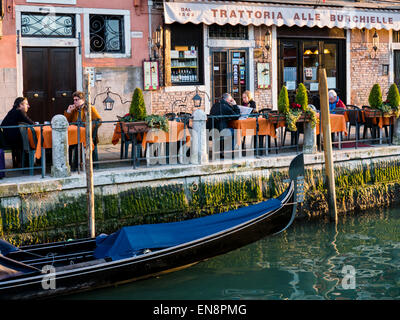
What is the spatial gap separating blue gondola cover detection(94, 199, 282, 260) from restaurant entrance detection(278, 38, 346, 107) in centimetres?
719

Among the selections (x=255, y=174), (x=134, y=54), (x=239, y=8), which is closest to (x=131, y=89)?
(x=134, y=54)

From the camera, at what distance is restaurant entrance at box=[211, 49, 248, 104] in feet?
48.1

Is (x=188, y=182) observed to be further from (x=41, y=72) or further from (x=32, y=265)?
(x=41, y=72)

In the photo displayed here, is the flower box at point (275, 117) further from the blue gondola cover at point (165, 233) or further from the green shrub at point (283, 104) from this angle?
the blue gondola cover at point (165, 233)

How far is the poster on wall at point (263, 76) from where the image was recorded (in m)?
15.1

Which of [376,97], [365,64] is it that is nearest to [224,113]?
[376,97]

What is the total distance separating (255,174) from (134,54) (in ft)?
14.3

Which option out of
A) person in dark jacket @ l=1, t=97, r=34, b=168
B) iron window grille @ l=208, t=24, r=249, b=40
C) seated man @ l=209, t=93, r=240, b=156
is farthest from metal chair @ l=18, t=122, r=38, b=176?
iron window grille @ l=208, t=24, r=249, b=40

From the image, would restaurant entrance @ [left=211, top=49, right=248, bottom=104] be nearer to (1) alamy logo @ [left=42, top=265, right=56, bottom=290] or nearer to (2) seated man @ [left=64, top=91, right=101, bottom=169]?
(2) seated man @ [left=64, top=91, right=101, bottom=169]

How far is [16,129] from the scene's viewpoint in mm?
9562

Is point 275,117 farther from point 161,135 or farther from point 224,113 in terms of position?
point 161,135

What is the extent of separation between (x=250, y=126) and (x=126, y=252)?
146 inches

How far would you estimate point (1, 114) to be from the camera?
12.4 meters

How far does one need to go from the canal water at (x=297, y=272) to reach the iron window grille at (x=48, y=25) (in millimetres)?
5763
